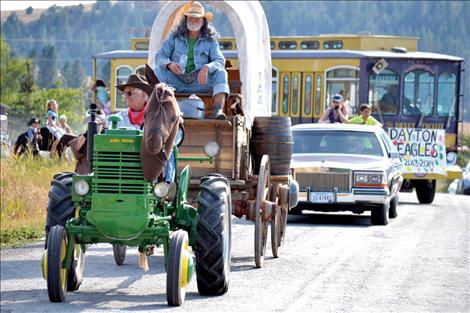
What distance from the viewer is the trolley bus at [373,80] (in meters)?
30.3

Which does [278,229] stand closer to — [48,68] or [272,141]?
[272,141]

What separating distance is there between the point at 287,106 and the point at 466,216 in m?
10.2

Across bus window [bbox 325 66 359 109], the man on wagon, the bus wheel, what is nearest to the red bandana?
the man on wagon

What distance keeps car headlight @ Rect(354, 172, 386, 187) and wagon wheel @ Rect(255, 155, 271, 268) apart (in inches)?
216

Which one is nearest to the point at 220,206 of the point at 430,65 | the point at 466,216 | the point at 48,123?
the point at 466,216

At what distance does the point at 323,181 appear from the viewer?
19031 millimetres

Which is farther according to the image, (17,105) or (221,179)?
(17,105)

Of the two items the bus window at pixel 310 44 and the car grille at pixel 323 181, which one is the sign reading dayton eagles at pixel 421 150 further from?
the car grille at pixel 323 181

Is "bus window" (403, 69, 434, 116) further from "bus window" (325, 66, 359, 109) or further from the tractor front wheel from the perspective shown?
the tractor front wheel

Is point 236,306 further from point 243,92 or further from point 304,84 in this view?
point 304,84

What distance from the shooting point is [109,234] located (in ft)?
32.9

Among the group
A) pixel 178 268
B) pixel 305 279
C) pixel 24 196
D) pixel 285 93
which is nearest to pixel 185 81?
pixel 305 279

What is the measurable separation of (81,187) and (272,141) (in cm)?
438

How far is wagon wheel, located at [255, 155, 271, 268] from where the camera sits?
12.9m
